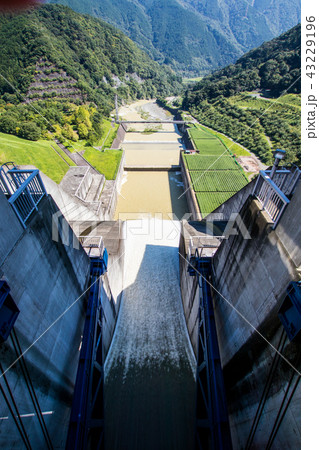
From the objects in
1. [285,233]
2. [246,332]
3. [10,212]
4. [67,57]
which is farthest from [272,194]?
[67,57]

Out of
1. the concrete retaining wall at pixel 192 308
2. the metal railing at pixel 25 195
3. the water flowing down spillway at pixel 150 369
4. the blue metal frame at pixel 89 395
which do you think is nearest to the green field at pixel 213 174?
the water flowing down spillway at pixel 150 369

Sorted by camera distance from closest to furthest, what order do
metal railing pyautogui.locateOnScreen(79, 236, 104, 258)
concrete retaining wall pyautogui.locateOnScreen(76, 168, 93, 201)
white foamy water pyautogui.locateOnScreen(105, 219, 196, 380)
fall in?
metal railing pyautogui.locateOnScreen(79, 236, 104, 258), white foamy water pyautogui.locateOnScreen(105, 219, 196, 380), concrete retaining wall pyautogui.locateOnScreen(76, 168, 93, 201)

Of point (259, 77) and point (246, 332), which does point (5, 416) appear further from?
point (259, 77)

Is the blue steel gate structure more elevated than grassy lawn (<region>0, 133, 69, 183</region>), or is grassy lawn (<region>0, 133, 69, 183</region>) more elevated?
grassy lawn (<region>0, 133, 69, 183</region>)

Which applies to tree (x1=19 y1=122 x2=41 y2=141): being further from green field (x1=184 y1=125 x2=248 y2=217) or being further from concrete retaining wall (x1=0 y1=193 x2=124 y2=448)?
concrete retaining wall (x1=0 y1=193 x2=124 y2=448)

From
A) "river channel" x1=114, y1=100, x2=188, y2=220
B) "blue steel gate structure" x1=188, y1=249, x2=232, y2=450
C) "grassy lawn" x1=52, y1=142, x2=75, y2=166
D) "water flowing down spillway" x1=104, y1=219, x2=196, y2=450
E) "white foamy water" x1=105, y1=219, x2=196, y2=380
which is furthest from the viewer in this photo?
"grassy lawn" x1=52, y1=142, x2=75, y2=166

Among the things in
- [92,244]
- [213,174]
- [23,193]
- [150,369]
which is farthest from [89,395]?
[213,174]

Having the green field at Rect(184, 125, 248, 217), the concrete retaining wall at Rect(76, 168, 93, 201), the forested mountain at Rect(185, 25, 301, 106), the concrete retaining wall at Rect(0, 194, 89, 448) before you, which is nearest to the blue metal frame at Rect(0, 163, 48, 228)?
the concrete retaining wall at Rect(0, 194, 89, 448)

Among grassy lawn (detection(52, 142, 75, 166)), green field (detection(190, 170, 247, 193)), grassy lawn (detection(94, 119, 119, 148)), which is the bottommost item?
green field (detection(190, 170, 247, 193))
